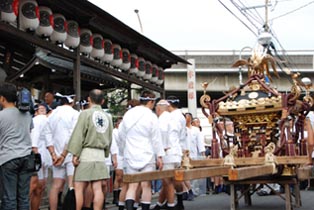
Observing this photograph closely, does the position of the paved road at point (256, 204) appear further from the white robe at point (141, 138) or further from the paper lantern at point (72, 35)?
the paper lantern at point (72, 35)

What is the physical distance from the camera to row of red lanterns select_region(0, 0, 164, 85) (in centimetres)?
916

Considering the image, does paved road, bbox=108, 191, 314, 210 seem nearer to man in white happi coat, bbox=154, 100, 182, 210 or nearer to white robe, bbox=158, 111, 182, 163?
man in white happi coat, bbox=154, 100, 182, 210

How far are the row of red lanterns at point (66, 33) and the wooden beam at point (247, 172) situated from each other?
4.92m

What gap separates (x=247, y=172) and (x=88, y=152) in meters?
2.10

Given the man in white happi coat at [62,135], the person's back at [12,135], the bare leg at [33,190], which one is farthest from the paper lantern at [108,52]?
the person's back at [12,135]

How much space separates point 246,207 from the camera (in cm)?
947

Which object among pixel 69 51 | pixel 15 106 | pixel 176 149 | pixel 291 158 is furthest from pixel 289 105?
pixel 69 51

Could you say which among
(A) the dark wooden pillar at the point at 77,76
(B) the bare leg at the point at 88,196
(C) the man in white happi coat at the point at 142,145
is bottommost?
(B) the bare leg at the point at 88,196

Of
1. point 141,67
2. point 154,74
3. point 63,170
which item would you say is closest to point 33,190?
point 63,170

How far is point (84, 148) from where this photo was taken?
675cm

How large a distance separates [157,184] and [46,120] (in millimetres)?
5086

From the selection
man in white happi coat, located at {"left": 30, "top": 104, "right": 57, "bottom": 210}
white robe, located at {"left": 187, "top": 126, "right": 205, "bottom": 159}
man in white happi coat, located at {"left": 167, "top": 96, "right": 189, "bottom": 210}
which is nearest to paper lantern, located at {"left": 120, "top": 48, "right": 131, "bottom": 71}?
white robe, located at {"left": 187, "top": 126, "right": 205, "bottom": 159}

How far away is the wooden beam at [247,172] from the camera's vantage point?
5.68 metres

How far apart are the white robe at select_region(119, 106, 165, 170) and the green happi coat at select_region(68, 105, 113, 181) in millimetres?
801
